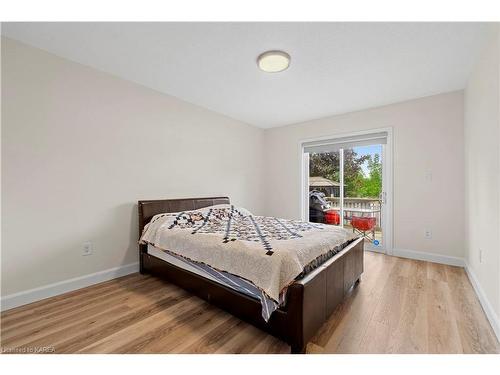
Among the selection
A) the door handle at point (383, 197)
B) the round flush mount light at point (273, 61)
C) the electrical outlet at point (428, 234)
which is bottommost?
the electrical outlet at point (428, 234)

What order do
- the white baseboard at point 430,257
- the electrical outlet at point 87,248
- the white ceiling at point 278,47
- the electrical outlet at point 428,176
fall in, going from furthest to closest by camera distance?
1. the electrical outlet at point 428,176
2. the white baseboard at point 430,257
3. the electrical outlet at point 87,248
4. the white ceiling at point 278,47

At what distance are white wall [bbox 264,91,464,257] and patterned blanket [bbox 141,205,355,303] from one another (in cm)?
158

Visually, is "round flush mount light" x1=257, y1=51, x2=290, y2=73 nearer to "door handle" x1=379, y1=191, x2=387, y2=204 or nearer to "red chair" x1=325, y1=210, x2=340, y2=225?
"door handle" x1=379, y1=191, x2=387, y2=204

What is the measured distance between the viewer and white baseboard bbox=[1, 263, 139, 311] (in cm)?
195

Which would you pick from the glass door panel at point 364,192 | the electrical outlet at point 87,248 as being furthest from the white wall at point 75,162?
the glass door panel at point 364,192

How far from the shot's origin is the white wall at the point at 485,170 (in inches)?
66.8

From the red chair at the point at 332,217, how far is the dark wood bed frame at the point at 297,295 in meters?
1.82

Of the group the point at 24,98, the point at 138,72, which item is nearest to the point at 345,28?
the point at 138,72

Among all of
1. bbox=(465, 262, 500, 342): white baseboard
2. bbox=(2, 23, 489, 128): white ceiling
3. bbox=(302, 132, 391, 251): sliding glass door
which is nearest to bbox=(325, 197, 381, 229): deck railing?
bbox=(302, 132, 391, 251): sliding glass door

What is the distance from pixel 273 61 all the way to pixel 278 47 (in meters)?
0.17

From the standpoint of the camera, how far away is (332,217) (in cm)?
429

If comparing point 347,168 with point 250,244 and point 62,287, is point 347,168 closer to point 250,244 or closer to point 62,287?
point 250,244

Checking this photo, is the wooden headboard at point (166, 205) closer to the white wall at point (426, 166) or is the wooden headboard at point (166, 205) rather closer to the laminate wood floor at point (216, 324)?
the laminate wood floor at point (216, 324)

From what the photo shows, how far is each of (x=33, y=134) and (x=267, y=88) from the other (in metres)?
2.49
